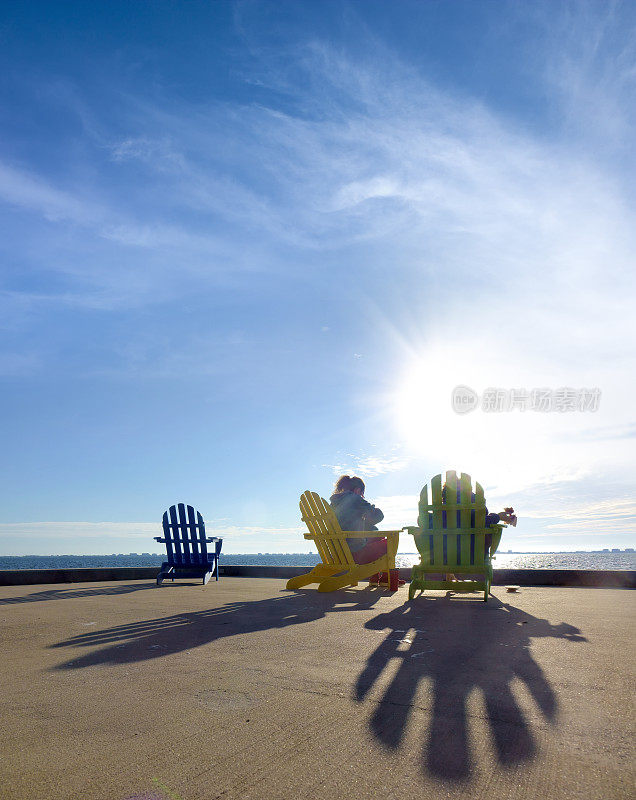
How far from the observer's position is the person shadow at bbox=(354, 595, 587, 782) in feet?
5.62

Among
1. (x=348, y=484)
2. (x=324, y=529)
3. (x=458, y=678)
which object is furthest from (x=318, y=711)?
(x=348, y=484)

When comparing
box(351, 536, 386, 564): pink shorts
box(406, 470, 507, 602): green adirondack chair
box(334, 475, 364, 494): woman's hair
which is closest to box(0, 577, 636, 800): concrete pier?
box(406, 470, 507, 602): green adirondack chair

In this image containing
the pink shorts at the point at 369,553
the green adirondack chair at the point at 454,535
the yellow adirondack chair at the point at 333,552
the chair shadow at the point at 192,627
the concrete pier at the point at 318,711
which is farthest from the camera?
the pink shorts at the point at 369,553

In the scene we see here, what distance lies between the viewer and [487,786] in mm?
1469

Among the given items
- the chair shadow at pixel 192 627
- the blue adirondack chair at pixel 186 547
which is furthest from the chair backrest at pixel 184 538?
the chair shadow at pixel 192 627

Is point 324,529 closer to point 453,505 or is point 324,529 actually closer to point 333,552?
point 333,552

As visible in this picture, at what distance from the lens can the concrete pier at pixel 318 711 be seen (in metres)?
1.51

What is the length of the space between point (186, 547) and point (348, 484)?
3.81 meters

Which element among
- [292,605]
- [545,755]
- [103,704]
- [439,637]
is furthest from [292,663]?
[292,605]

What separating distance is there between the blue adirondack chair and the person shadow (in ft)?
19.0

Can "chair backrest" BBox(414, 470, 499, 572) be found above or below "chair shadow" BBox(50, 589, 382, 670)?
above

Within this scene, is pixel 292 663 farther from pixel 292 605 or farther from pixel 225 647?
pixel 292 605

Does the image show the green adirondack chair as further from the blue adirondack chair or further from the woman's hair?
the blue adirondack chair

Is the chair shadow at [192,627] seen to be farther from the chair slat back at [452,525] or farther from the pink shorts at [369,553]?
the pink shorts at [369,553]
